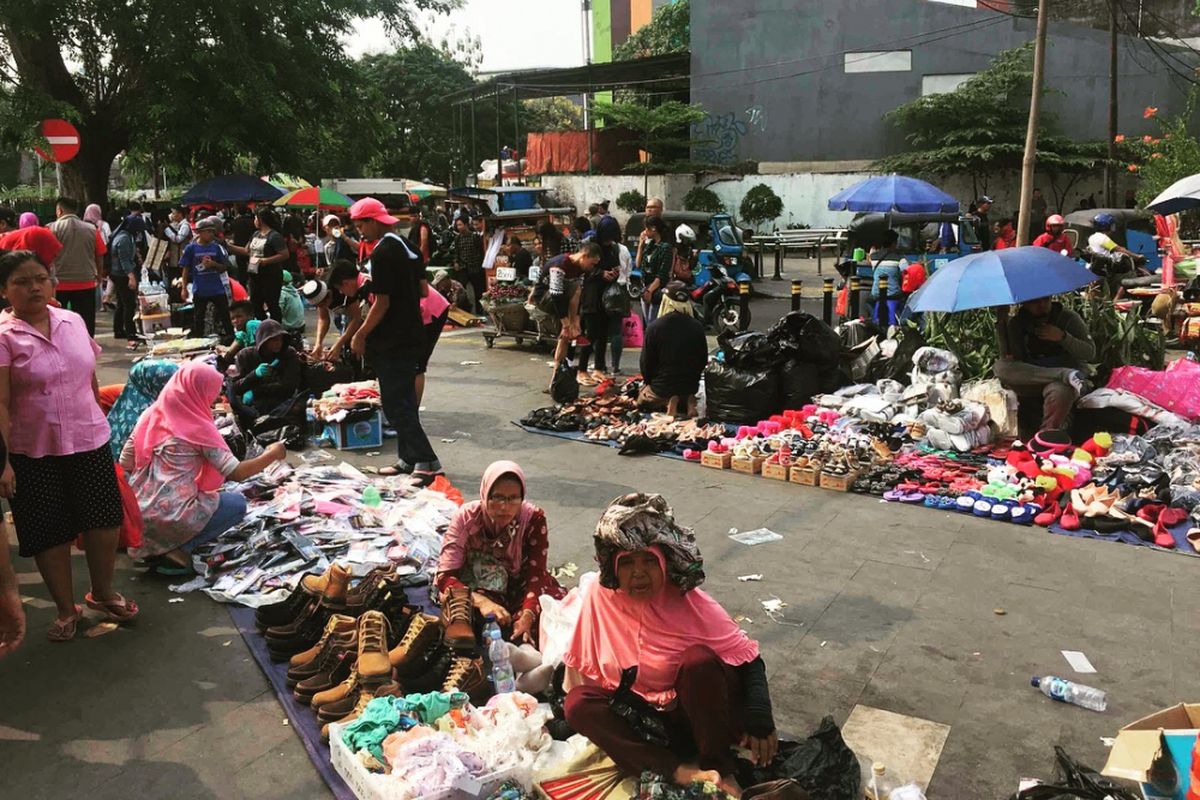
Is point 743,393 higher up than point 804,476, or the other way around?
point 743,393

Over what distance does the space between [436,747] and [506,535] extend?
1366mm

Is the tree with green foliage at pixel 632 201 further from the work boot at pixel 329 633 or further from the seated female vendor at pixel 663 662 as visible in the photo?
the seated female vendor at pixel 663 662

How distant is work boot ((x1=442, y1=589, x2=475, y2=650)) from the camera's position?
4250 millimetres

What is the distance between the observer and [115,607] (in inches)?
195

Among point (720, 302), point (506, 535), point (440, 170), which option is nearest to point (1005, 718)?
point (506, 535)

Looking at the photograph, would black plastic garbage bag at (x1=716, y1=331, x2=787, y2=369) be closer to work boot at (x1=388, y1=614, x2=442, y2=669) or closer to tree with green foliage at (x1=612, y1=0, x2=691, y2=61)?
work boot at (x1=388, y1=614, x2=442, y2=669)

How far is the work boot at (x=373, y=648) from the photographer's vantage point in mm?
4043

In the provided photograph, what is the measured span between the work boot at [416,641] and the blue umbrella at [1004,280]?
474cm

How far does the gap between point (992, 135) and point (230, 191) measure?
20.9 m

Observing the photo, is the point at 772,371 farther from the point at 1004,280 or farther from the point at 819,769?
the point at 819,769

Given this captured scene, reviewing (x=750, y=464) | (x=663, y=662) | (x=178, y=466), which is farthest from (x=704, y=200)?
(x=663, y=662)

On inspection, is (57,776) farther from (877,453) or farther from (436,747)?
(877,453)

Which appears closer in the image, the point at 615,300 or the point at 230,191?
the point at 615,300

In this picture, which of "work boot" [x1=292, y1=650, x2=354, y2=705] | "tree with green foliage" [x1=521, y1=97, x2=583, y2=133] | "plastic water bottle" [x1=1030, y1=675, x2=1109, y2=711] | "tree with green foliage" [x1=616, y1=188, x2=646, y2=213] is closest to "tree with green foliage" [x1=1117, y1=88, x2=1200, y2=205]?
"tree with green foliage" [x1=616, y1=188, x2=646, y2=213]
